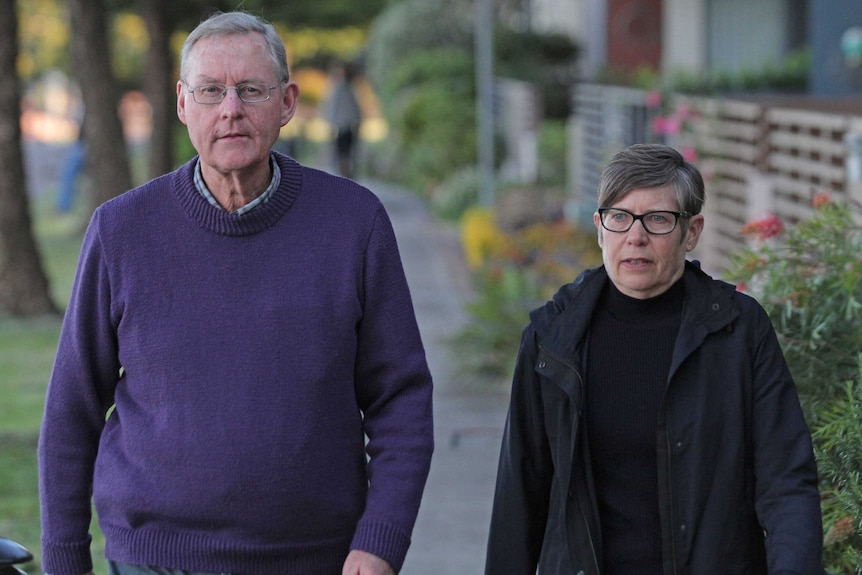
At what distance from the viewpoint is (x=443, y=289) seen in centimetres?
1333

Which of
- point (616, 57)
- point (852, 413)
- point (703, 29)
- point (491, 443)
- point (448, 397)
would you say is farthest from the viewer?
point (616, 57)

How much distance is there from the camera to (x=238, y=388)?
2.90 meters

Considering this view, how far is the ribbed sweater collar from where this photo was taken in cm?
299

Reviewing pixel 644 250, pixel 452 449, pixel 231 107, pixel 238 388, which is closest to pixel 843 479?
pixel 644 250

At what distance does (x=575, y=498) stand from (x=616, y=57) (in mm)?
22240

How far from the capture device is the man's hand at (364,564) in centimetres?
295

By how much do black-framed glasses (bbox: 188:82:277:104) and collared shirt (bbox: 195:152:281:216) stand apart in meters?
0.18

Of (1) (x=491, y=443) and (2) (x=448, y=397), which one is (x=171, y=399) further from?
(2) (x=448, y=397)

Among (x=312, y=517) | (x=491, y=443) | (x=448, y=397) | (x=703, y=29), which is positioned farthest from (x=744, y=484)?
(x=703, y=29)

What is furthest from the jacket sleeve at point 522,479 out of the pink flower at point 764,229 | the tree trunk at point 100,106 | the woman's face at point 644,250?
the tree trunk at point 100,106

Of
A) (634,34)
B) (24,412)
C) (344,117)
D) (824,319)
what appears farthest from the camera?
(634,34)

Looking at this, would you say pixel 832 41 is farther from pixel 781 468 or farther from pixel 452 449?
pixel 781 468

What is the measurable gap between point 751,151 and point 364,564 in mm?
6937

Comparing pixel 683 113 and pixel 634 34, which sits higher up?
pixel 634 34
